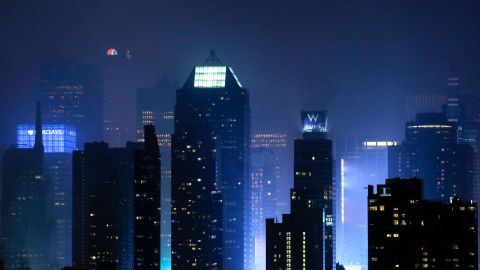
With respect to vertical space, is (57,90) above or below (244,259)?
above

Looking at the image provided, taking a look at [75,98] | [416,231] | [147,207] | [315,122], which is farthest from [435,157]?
[416,231]

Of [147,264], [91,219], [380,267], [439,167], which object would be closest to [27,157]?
[91,219]

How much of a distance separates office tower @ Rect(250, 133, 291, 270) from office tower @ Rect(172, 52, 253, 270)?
265 cm

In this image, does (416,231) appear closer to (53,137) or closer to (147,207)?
(147,207)

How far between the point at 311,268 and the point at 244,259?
57.8 feet

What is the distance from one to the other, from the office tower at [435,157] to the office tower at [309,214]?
8.57 meters

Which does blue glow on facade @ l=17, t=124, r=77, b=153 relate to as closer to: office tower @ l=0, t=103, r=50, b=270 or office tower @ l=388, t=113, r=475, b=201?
office tower @ l=0, t=103, r=50, b=270

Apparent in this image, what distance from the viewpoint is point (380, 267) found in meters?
76.4

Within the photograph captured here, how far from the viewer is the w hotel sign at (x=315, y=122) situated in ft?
380

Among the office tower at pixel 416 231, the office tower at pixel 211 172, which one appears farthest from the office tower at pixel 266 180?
the office tower at pixel 416 231

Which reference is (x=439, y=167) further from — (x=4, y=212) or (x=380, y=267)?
(x=380, y=267)

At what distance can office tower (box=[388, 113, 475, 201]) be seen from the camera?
395ft

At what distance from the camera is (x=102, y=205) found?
103 metres

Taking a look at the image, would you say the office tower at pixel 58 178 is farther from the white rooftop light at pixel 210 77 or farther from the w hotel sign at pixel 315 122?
the w hotel sign at pixel 315 122
